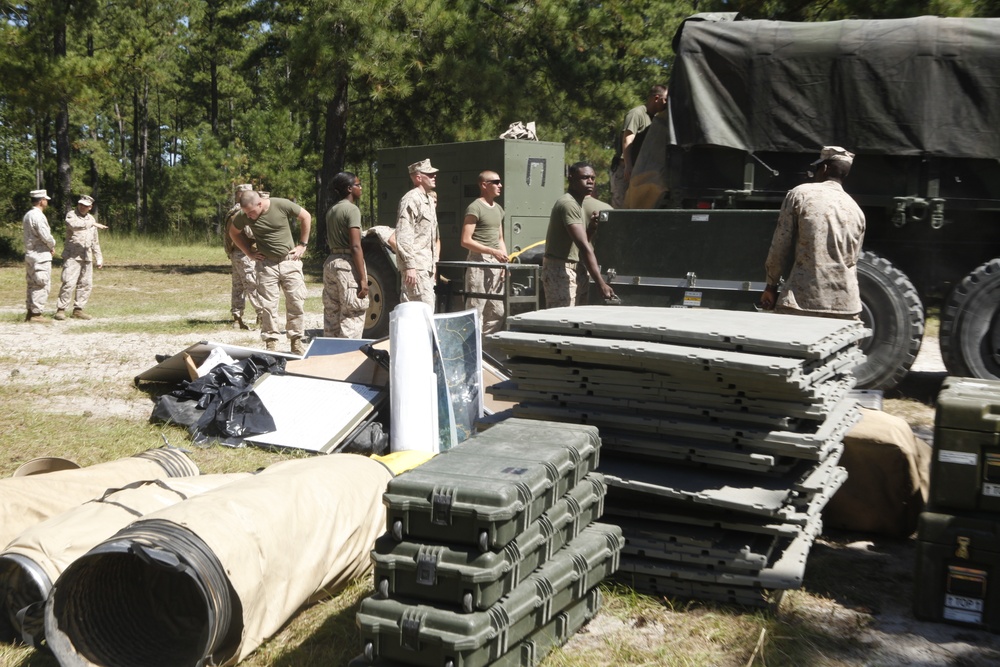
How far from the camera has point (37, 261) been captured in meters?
13.5

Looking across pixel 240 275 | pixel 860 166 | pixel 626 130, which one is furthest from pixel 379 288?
pixel 860 166

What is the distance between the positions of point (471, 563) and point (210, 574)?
3.21 ft

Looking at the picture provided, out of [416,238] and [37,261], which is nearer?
[416,238]

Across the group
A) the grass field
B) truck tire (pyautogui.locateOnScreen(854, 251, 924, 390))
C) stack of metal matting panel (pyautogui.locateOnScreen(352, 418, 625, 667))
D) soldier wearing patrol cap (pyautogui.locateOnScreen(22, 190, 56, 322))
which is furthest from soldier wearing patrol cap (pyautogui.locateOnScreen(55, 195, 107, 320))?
stack of metal matting panel (pyautogui.locateOnScreen(352, 418, 625, 667))

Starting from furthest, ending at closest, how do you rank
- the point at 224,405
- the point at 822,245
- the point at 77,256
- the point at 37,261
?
the point at 77,256
the point at 37,261
the point at 224,405
the point at 822,245

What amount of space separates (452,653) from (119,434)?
4633 millimetres

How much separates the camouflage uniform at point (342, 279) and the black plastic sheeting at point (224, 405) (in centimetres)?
175

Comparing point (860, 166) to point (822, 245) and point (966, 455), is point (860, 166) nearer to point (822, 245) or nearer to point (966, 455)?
point (822, 245)

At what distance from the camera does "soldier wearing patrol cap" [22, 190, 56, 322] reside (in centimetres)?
1355

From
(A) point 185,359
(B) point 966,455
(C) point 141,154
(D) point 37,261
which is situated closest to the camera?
(B) point 966,455

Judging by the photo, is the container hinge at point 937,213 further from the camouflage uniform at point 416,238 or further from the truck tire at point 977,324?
the camouflage uniform at point 416,238

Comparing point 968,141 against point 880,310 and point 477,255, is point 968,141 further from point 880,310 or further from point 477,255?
point 477,255

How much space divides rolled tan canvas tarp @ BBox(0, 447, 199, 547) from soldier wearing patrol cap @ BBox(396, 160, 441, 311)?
12.8 ft

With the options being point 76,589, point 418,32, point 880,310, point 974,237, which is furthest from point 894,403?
point 418,32
